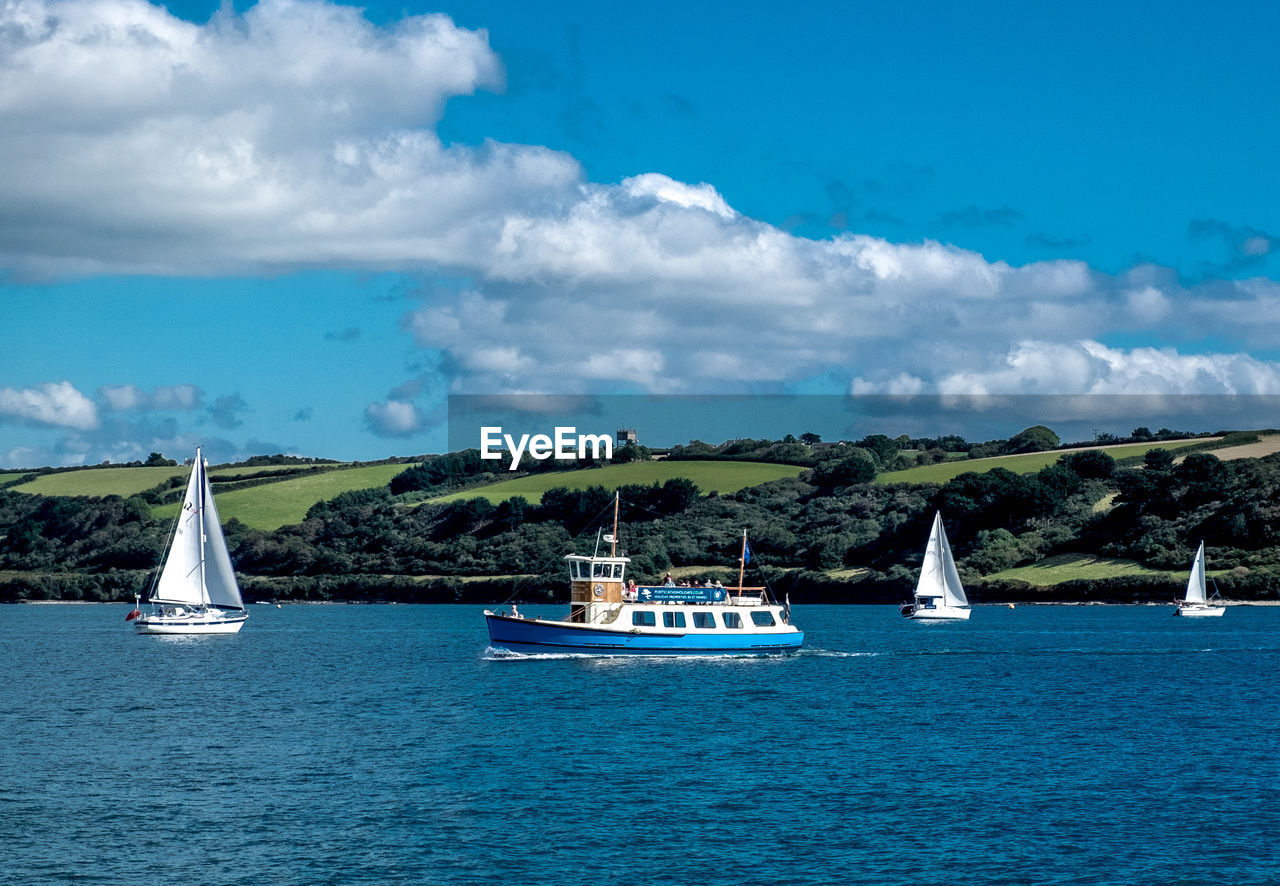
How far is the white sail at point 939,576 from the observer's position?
438ft

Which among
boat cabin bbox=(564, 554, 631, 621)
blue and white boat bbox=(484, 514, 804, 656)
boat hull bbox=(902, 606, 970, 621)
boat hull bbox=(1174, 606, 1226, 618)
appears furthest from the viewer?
boat hull bbox=(902, 606, 970, 621)

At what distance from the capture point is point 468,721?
5734cm

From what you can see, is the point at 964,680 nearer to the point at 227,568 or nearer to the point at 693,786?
the point at 693,786

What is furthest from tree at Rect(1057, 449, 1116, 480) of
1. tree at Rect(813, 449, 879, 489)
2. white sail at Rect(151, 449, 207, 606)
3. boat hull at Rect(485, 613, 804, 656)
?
white sail at Rect(151, 449, 207, 606)

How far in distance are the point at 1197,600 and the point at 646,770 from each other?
9852 centimetres

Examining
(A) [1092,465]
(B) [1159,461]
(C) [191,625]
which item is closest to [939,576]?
(B) [1159,461]

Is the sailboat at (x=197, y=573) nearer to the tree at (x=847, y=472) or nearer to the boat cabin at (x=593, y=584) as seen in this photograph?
the boat cabin at (x=593, y=584)

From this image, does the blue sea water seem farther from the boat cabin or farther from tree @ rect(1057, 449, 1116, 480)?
tree @ rect(1057, 449, 1116, 480)

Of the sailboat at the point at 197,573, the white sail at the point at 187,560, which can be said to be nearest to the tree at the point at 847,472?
the sailboat at the point at 197,573

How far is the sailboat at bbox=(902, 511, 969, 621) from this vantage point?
131625 mm

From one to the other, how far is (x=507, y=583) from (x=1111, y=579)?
69046mm

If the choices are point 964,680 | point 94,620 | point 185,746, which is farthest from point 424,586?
point 185,746

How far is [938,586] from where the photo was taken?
134250 millimetres

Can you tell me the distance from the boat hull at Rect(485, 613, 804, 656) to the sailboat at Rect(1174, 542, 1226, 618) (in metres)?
58.3
